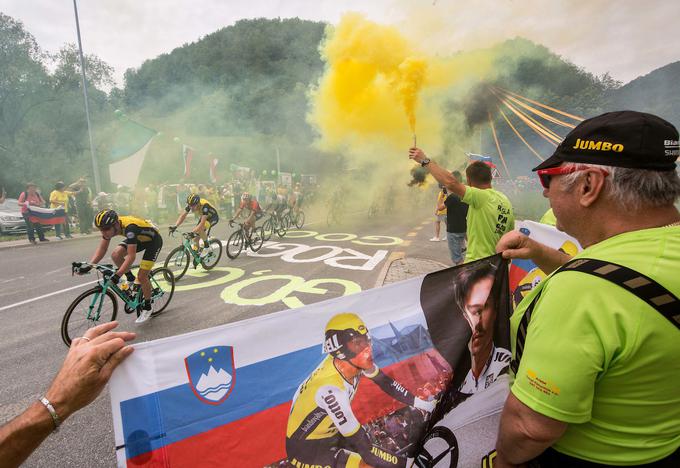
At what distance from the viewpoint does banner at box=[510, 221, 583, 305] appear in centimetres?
265

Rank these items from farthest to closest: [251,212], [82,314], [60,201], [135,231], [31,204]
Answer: [60,201] → [31,204] → [251,212] → [135,231] → [82,314]

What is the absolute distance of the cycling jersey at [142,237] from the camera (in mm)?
5312

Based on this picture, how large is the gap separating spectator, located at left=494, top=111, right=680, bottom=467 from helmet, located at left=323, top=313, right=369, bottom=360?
0.73 m

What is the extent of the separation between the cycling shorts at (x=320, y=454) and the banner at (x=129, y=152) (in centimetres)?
2331

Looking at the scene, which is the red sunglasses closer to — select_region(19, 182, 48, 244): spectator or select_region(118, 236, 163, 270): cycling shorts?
select_region(118, 236, 163, 270): cycling shorts

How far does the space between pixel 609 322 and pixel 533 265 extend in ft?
6.80

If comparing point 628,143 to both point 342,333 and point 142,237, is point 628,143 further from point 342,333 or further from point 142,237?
point 142,237

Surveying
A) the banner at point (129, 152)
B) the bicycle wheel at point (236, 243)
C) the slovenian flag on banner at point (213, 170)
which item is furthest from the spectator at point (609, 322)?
the slovenian flag on banner at point (213, 170)

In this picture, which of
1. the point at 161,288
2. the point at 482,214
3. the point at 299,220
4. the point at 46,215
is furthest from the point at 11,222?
the point at 482,214

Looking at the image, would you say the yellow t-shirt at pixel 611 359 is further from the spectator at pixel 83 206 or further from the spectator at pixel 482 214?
the spectator at pixel 83 206

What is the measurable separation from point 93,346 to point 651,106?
622 inches

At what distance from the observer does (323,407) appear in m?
1.60

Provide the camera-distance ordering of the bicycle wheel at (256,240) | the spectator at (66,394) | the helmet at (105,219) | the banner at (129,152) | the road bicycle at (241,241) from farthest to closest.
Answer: the banner at (129,152), the bicycle wheel at (256,240), the road bicycle at (241,241), the helmet at (105,219), the spectator at (66,394)

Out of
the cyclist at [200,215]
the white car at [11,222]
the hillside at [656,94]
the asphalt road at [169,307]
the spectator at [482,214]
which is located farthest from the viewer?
the white car at [11,222]
